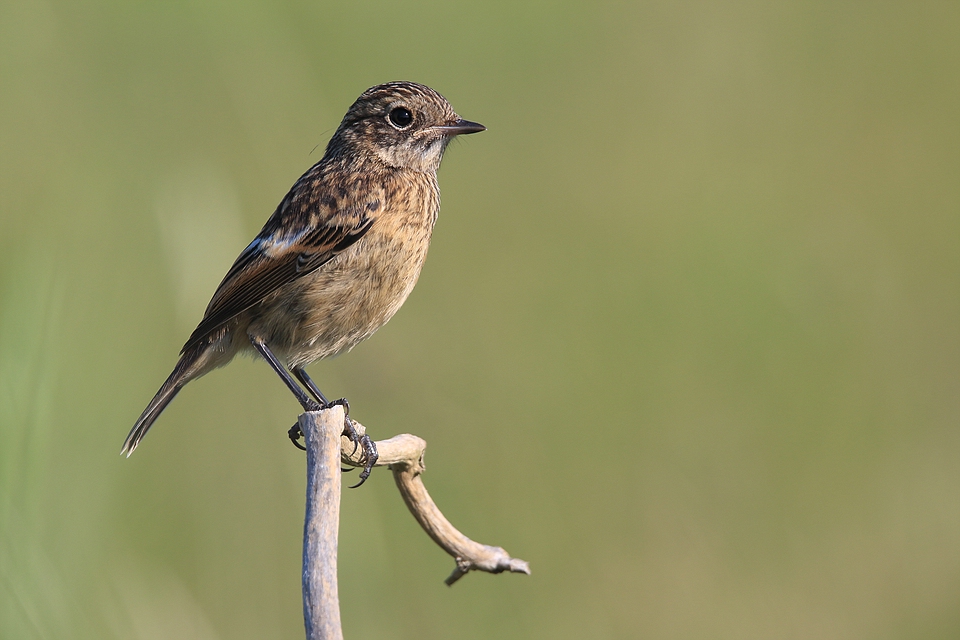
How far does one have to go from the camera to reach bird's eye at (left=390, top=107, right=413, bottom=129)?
456 centimetres

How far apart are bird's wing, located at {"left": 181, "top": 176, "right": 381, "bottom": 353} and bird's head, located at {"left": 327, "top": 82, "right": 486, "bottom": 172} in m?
0.39

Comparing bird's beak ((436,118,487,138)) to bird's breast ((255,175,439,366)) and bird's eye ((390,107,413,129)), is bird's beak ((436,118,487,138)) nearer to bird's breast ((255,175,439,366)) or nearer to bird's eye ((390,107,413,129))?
bird's eye ((390,107,413,129))

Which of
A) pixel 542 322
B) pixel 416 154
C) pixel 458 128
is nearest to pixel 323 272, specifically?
pixel 416 154

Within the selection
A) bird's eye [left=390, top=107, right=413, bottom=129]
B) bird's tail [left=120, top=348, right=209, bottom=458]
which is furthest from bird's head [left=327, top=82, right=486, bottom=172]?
bird's tail [left=120, top=348, right=209, bottom=458]

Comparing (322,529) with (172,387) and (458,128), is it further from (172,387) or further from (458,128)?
(458,128)

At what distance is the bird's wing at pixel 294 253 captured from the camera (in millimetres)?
4156

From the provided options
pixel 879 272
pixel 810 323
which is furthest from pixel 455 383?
pixel 879 272

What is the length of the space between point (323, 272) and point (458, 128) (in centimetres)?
83

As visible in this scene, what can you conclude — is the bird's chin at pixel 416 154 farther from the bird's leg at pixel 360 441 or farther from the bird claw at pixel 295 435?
the bird claw at pixel 295 435

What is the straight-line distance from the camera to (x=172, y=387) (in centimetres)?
436

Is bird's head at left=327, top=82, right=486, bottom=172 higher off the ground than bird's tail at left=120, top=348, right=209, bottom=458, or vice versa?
bird's head at left=327, top=82, right=486, bottom=172

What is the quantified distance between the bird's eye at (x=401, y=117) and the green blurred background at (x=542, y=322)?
0.79 m

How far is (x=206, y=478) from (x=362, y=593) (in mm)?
1402

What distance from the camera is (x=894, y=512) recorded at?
5387 millimetres
